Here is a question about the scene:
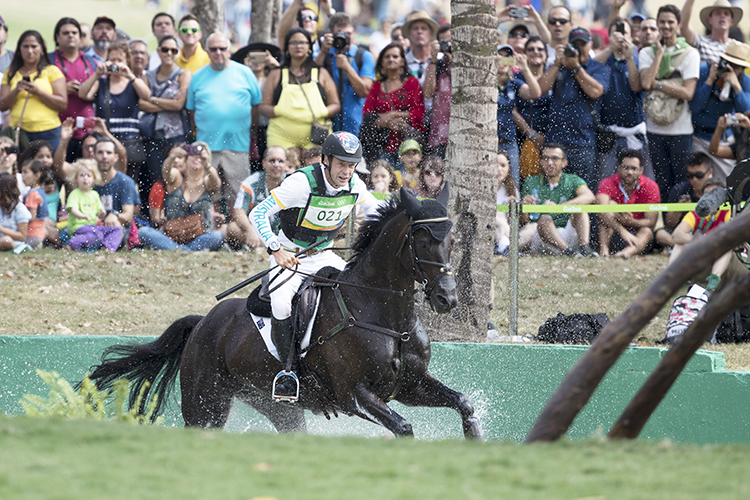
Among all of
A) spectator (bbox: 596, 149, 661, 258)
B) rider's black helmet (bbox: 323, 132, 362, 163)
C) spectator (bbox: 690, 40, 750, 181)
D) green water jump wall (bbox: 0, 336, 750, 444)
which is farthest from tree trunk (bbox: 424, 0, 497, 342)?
spectator (bbox: 690, 40, 750, 181)

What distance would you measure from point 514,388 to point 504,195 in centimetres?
490

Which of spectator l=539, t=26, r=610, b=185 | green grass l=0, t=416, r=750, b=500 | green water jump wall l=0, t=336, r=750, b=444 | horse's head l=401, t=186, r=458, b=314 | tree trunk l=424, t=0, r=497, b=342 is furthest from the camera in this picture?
spectator l=539, t=26, r=610, b=185

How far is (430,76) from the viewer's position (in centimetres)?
1220

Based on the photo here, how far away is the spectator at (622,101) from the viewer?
41.5 feet

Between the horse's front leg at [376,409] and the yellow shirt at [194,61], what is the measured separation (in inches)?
327

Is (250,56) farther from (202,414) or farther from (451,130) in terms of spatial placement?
(202,414)

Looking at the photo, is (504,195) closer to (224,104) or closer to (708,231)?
(708,231)

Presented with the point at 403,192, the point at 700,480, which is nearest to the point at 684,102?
the point at 403,192

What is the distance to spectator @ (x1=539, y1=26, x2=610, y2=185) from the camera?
12.5 metres

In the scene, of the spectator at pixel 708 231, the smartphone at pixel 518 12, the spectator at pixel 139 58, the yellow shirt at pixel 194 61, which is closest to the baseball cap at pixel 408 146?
the smartphone at pixel 518 12

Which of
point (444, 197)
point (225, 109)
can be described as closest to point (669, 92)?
point (225, 109)

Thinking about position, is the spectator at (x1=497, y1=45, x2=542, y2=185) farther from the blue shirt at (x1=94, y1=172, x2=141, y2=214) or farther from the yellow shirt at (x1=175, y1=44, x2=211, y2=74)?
the blue shirt at (x1=94, y1=172, x2=141, y2=214)

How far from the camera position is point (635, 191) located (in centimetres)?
1244

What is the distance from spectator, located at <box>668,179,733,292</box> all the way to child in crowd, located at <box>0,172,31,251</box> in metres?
8.10
